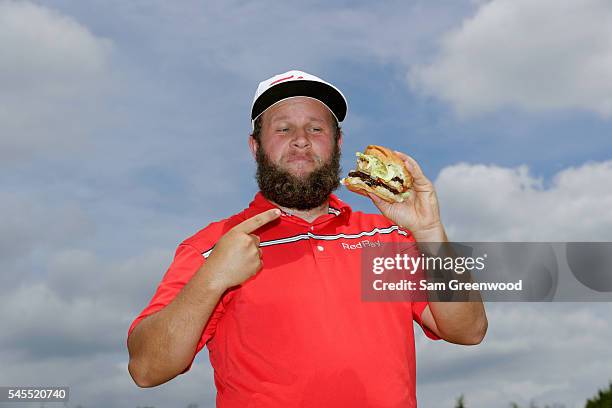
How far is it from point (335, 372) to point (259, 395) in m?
0.68

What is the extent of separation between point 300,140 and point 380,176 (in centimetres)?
93

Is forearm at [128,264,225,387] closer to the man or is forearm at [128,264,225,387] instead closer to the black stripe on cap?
the man

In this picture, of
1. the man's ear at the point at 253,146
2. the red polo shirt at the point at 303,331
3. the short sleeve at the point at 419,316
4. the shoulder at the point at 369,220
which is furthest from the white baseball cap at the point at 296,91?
the short sleeve at the point at 419,316

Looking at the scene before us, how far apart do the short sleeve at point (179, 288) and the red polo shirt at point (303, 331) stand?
0.01 m

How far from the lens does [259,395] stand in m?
6.08

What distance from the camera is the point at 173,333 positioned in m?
6.05

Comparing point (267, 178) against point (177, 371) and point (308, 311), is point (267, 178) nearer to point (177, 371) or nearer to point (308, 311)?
point (308, 311)

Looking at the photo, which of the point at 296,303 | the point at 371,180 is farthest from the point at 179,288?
the point at 371,180

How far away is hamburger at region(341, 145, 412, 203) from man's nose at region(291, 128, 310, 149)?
70 centimetres

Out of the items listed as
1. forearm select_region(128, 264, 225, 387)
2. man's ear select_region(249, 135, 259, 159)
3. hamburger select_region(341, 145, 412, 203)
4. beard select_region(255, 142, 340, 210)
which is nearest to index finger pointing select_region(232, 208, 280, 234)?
forearm select_region(128, 264, 225, 387)

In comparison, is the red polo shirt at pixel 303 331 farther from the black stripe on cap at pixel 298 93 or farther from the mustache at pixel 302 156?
the black stripe on cap at pixel 298 93

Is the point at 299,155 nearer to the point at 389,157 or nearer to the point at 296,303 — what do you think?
the point at 389,157

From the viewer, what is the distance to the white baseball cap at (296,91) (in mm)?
7539

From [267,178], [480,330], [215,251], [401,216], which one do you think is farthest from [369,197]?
[215,251]
